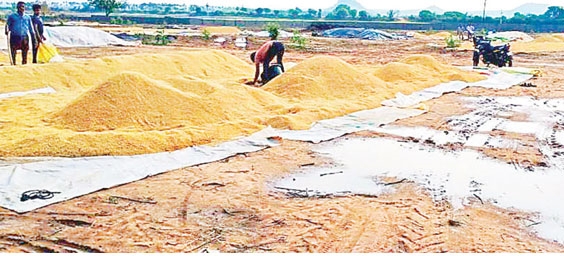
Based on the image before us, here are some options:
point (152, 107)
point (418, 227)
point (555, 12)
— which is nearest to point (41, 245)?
point (418, 227)

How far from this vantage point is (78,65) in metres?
9.09

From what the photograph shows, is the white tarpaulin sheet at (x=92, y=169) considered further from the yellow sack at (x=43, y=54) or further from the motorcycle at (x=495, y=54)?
the motorcycle at (x=495, y=54)

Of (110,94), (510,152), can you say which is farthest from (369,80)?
(110,94)

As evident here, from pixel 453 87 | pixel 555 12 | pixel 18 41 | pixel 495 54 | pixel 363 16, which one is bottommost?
pixel 453 87

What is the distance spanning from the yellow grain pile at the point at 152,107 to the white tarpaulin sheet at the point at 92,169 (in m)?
0.19

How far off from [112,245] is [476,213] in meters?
2.23

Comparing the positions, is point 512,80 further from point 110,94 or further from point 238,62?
point 110,94

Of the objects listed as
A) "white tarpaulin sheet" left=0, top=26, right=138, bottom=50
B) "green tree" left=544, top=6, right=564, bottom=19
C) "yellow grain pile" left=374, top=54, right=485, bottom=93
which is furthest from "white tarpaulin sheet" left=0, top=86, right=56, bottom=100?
"green tree" left=544, top=6, right=564, bottom=19

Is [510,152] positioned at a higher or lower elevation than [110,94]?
lower

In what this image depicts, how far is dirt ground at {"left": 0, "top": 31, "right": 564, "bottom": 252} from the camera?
305 centimetres

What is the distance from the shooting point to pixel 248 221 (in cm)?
340

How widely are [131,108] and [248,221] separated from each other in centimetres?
288

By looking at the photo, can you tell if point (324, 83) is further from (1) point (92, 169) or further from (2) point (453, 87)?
(1) point (92, 169)

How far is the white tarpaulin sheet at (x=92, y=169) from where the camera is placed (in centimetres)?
379
